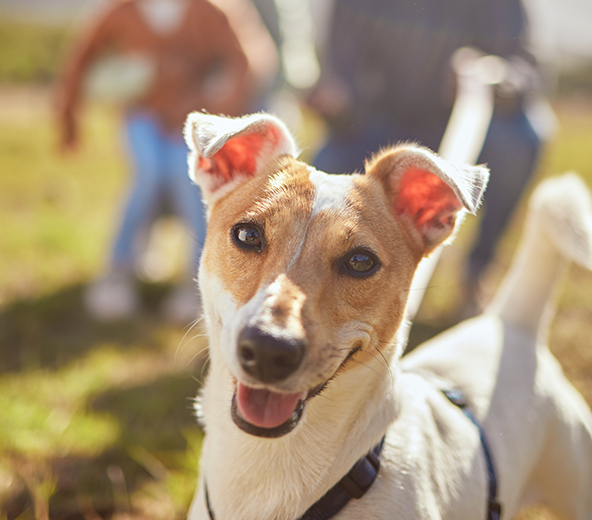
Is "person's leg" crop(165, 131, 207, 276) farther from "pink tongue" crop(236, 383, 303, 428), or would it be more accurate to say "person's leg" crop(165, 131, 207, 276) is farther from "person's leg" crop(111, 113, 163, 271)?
"pink tongue" crop(236, 383, 303, 428)

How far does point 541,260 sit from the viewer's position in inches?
97.0

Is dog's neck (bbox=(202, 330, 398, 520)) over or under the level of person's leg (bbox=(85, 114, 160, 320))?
over

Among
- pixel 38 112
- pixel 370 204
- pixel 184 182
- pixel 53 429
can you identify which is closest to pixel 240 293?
pixel 370 204

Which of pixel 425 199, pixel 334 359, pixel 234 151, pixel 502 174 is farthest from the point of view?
pixel 502 174

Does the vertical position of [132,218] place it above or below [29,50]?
above

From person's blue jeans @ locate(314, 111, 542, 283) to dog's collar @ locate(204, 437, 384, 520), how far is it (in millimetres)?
2847

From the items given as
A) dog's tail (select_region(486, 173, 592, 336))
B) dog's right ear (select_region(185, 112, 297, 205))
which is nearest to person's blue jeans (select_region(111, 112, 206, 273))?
dog's right ear (select_region(185, 112, 297, 205))

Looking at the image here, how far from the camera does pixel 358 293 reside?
5.49 ft

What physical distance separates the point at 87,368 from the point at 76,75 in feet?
8.30

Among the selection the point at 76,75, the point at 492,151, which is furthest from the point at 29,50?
the point at 492,151

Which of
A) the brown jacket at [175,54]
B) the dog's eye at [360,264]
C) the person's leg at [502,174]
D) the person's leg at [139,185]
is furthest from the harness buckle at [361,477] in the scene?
the person's leg at [139,185]

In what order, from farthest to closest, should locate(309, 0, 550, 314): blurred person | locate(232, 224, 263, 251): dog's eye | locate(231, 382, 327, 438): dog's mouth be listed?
locate(309, 0, 550, 314): blurred person, locate(232, 224, 263, 251): dog's eye, locate(231, 382, 327, 438): dog's mouth

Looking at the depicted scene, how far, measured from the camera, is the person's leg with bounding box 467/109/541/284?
418 centimetres

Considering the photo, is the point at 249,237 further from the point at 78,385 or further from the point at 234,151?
the point at 78,385
